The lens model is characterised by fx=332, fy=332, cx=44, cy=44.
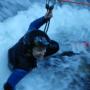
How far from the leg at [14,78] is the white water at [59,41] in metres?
0.09

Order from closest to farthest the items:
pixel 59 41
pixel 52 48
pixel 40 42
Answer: pixel 40 42, pixel 52 48, pixel 59 41

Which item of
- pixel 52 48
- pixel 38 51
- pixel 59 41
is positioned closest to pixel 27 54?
pixel 38 51

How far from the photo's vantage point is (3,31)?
2.03 metres

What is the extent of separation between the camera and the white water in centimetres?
183

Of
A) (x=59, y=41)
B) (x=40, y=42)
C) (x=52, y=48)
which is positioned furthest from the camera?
(x=59, y=41)

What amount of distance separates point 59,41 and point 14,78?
54 centimetres

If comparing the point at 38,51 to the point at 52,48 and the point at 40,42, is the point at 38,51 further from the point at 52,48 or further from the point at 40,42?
the point at 52,48

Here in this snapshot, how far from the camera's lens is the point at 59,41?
6.94 ft

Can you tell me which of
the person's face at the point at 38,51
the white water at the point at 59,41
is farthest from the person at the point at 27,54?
the white water at the point at 59,41

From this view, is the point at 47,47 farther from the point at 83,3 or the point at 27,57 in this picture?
the point at 83,3

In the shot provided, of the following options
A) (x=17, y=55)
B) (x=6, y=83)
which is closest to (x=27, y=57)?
(x=17, y=55)

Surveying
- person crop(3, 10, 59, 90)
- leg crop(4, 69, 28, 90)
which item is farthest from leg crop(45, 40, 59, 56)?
leg crop(4, 69, 28, 90)

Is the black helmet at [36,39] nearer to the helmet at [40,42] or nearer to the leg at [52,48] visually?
the helmet at [40,42]

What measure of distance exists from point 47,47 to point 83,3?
2.65 ft
